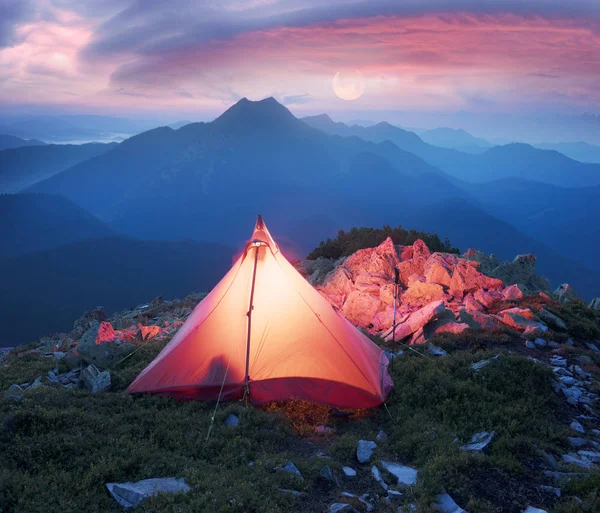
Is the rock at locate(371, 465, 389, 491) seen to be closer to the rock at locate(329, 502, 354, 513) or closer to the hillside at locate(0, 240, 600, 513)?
the hillside at locate(0, 240, 600, 513)

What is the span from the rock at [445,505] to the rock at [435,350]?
5.96 m

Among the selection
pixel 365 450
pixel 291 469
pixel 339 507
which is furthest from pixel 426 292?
pixel 339 507

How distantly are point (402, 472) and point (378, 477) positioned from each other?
16.3 inches

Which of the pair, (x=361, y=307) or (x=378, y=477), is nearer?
(x=378, y=477)

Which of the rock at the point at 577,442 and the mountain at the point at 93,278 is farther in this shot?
the mountain at the point at 93,278

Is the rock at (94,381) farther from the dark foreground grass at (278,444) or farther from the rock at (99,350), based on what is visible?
the rock at (99,350)

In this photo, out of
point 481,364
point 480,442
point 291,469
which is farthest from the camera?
point 481,364

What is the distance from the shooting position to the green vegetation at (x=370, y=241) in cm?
2735

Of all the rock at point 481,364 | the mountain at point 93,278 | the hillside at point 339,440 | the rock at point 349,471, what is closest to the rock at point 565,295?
the hillside at point 339,440

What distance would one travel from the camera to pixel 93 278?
371 ft

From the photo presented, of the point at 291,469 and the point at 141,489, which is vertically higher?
the point at 141,489

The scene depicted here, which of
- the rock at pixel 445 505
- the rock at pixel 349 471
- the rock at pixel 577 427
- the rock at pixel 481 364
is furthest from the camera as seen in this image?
the rock at pixel 481 364

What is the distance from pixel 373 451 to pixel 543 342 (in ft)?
25.0

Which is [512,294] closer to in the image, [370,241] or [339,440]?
[339,440]
